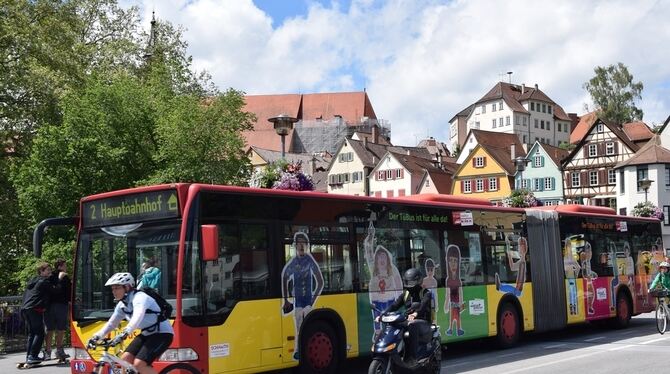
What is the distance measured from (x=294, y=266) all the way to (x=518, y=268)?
7.27 m

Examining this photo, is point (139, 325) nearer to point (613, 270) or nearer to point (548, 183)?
point (613, 270)

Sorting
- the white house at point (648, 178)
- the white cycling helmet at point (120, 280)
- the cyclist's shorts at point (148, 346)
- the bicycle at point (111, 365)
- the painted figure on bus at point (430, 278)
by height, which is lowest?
the bicycle at point (111, 365)

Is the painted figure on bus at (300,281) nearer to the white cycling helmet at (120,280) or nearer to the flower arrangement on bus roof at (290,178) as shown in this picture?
the white cycling helmet at (120,280)

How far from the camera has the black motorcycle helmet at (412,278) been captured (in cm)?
1107

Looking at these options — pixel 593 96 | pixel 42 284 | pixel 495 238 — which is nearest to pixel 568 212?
pixel 495 238

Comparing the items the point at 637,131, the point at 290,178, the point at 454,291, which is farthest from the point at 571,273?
the point at 637,131

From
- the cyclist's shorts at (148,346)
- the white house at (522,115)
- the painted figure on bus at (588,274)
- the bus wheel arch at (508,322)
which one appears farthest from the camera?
the white house at (522,115)

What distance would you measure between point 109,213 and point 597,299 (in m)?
13.3

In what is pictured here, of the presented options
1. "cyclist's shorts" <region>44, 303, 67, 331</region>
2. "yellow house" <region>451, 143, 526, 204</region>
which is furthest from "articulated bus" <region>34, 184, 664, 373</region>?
"yellow house" <region>451, 143, 526, 204</region>

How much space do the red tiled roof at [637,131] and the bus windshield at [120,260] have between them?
8701 cm

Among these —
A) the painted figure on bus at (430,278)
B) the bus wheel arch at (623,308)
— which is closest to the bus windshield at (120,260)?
the painted figure on bus at (430,278)

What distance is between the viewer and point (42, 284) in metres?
15.8

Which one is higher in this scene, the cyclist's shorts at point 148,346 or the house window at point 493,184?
the house window at point 493,184

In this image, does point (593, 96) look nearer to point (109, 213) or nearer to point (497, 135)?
point (497, 135)
